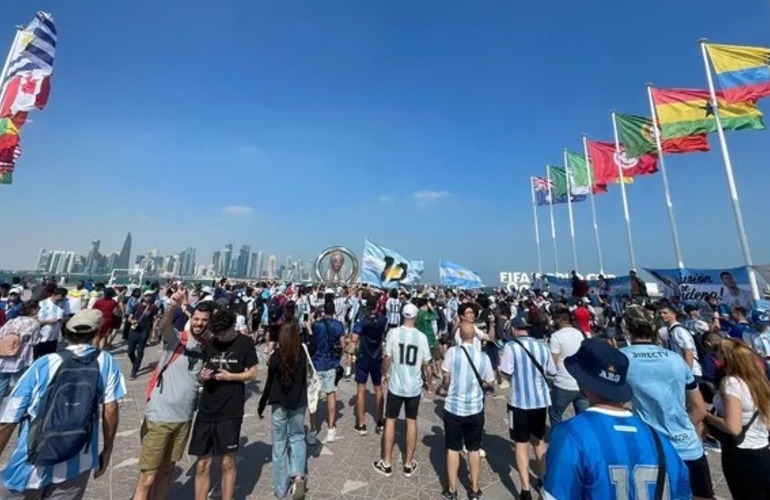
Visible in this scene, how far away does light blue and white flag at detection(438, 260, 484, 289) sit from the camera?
2438cm

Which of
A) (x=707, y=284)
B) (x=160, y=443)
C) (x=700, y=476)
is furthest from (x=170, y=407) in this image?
(x=707, y=284)

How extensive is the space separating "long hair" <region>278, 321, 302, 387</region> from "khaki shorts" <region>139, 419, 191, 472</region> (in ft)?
3.61

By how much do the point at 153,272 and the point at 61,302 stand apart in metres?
128

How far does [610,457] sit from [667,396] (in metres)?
2.11

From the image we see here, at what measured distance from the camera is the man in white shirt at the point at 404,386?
4.70m

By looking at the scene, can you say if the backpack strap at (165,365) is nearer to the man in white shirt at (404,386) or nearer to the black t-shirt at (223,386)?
the black t-shirt at (223,386)

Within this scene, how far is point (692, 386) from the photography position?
3.23 metres

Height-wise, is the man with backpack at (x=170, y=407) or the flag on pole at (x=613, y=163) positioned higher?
the flag on pole at (x=613, y=163)

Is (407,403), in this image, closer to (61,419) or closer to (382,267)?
(61,419)

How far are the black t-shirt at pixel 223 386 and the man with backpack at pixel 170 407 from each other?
0.13m

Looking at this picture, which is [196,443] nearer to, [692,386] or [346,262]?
[692,386]

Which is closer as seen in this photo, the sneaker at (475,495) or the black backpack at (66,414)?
the black backpack at (66,414)

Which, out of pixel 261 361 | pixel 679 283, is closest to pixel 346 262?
pixel 261 361

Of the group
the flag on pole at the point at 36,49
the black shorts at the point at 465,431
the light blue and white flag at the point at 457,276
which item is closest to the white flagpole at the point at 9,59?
the flag on pole at the point at 36,49
